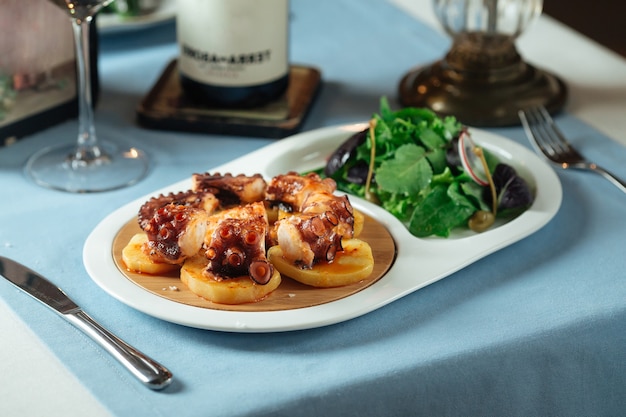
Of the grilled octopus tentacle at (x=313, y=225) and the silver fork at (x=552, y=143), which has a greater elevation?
the grilled octopus tentacle at (x=313, y=225)

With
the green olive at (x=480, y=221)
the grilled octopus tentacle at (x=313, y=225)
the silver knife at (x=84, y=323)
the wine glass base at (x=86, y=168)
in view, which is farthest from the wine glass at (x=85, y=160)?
the green olive at (x=480, y=221)

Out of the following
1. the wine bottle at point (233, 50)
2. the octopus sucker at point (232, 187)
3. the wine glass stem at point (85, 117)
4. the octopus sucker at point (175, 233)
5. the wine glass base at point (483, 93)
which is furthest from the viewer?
the wine glass base at point (483, 93)

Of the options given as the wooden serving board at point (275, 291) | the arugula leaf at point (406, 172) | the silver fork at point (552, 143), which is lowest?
the silver fork at point (552, 143)

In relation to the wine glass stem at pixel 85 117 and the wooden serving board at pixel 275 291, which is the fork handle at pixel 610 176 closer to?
the wooden serving board at pixel 275 291

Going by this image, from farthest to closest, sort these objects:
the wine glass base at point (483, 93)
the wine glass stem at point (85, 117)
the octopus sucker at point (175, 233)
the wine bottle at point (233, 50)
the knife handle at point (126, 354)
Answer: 1. the wine glass base at point (483, 93)
2. the wine bottle at point (233, 50)
3. the wine glass stem at point (85, 117)
4. the octopus sucker at point (175, 233)
5. the knife handle at point (126, 354)

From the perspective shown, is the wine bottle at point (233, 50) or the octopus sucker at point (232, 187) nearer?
the octopus sucker at point (232, 187)

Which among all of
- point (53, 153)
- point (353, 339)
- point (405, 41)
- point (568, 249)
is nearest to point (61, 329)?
point (353, 339)

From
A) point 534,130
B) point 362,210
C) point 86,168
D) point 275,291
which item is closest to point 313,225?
point 275,291
